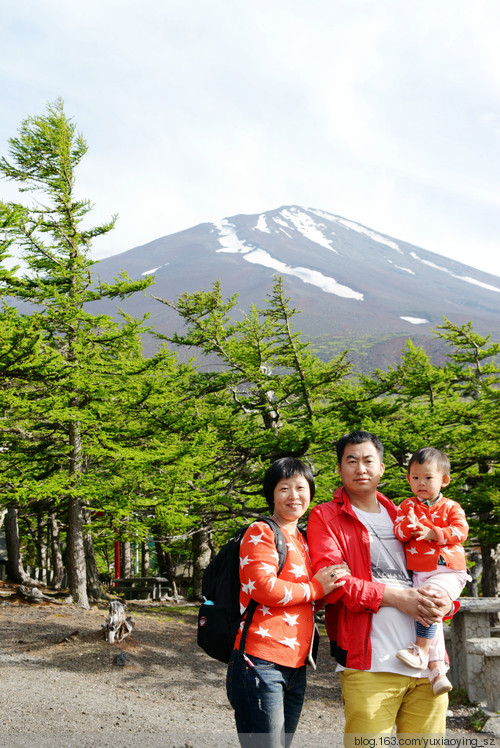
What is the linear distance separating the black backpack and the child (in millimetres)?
566

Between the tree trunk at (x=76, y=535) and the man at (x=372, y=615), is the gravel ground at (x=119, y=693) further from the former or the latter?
the man at (x=372, y=615)

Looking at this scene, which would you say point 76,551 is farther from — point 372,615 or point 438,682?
point 438,682

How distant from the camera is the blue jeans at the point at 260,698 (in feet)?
7.39

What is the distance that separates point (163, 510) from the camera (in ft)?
34.2

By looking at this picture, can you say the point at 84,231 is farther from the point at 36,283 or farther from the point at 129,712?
the point at 129,712

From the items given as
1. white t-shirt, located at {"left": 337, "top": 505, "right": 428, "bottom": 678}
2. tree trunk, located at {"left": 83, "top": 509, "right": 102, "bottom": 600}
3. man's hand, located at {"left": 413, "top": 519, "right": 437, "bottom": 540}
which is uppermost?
man's hand, located at {"left": 413, "top": 519, "right": 437, "bottom": 540}

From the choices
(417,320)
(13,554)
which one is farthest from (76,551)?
(417,320)

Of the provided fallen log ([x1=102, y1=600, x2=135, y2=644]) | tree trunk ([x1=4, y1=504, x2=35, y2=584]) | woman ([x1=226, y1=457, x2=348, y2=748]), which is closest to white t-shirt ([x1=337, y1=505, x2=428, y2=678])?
woman ([x1=226, y1=457, x2=348, y2=748])

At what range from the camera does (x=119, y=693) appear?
22.0 ft

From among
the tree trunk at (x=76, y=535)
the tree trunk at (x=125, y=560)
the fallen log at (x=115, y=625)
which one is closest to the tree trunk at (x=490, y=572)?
the fallen log at (x=115, y=625)

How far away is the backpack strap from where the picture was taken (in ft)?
7.68

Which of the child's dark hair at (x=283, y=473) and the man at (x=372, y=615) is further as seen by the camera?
the child's dark hair at (x=283, y=473)

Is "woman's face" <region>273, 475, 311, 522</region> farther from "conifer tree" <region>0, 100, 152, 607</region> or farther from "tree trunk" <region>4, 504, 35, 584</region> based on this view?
"tree trunk" <region>4, 504, 35, 584</region>

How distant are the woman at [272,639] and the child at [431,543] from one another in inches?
14.7
